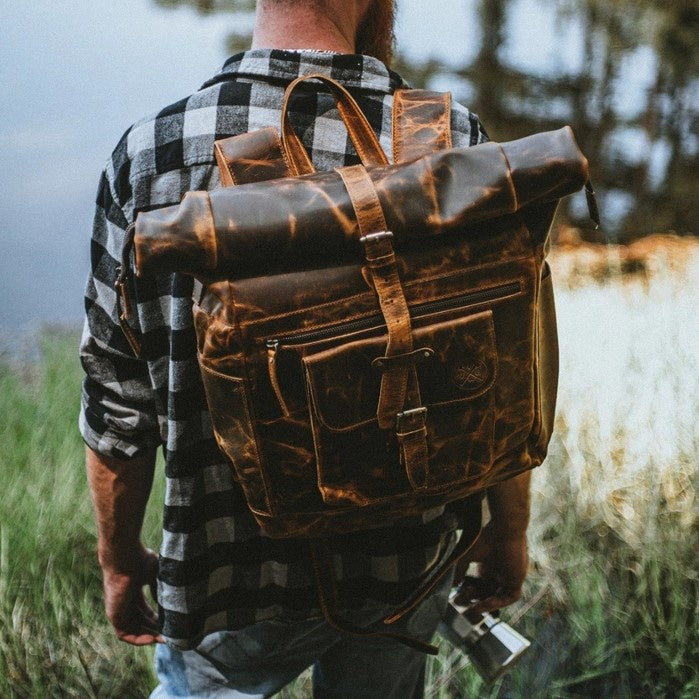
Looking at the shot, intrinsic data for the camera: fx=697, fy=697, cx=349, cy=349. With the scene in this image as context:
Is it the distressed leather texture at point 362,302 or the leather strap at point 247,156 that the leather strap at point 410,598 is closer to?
the distressed leather texture at point 362,302

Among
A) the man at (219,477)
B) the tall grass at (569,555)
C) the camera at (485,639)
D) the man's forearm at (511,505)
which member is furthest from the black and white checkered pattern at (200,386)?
the tall grass at (569,555)

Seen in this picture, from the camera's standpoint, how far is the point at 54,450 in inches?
99.4

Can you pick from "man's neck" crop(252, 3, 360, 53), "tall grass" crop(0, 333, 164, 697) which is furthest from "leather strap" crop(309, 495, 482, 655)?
"tall grass" crop(0, 333, 164, 697)

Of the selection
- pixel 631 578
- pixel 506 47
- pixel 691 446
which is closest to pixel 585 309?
pixel 691 446

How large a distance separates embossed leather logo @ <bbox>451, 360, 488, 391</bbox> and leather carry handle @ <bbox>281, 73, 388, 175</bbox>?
0.83 ft

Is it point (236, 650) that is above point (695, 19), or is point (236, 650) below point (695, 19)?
below

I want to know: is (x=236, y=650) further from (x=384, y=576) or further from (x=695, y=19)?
(x=695, y=19)

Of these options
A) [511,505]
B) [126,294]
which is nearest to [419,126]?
[126,294]

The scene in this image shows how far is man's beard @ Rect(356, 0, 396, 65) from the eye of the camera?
1.00m

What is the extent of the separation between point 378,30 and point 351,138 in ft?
1.13

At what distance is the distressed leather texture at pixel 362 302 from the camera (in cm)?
71

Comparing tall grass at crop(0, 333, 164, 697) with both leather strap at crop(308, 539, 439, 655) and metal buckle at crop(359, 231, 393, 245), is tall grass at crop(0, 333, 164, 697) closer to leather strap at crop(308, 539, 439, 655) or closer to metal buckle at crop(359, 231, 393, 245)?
leather strap at crop(308, 539, 439, 655)

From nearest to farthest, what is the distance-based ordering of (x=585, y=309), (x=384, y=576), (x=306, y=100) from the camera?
(x=306, y=100) < (x=384, y=576) < (x=585, y=309)

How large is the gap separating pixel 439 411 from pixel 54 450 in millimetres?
2106
